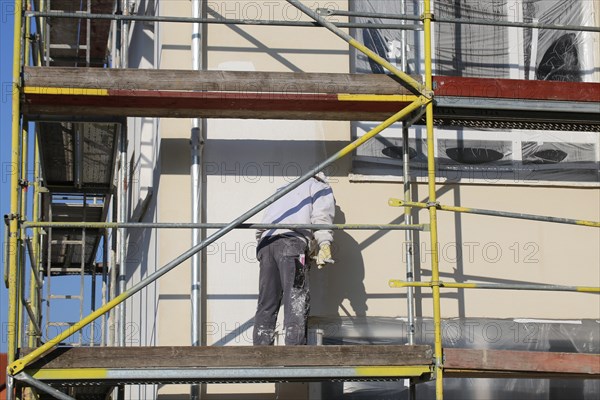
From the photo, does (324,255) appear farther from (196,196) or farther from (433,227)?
(196,196)

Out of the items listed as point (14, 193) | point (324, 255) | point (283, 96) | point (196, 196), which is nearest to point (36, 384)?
point (14, 193)

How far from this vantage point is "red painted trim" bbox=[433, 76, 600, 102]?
8.29 meters

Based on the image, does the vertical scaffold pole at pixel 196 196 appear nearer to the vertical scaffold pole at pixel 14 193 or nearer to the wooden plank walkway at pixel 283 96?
the wooden plank walkway at pixel 283 96

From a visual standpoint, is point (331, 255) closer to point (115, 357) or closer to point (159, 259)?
point (159, 259)

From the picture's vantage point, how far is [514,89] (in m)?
8.38

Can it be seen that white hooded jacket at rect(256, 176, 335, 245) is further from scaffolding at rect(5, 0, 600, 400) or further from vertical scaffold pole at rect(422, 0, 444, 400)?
vertical scaffold pole at rect(422, 0, 444, 400)

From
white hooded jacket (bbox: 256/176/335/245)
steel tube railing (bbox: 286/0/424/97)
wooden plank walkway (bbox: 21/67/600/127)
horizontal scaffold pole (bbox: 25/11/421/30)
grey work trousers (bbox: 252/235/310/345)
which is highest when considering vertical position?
horizontal scaffold pole (bbox: 25/11/421/30)

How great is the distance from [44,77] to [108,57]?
23.3 ft

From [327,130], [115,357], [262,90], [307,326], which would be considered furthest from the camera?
[327,130]

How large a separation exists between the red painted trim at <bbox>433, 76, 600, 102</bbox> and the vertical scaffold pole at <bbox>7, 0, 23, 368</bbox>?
2.95 m

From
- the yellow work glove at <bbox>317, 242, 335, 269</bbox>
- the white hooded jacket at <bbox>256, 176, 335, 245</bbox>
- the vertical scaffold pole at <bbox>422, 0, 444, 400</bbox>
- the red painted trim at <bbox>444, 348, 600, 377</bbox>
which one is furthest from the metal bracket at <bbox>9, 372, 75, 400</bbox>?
the red painted trim at <bbox>444, 348, 600, 377</bbox>

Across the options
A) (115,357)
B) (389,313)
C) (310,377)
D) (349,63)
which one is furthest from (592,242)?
(115,357)

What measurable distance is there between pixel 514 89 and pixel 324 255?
185 cm

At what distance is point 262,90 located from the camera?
805 centimetres
